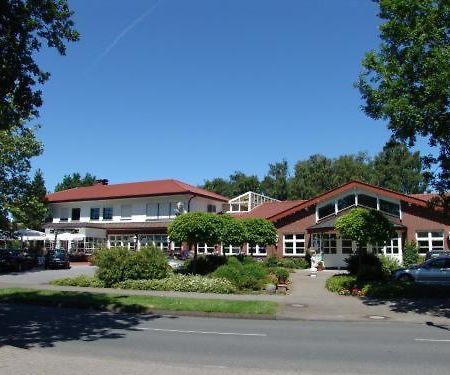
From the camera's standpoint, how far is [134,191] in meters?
54.3

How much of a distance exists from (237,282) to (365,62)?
11.3 metres

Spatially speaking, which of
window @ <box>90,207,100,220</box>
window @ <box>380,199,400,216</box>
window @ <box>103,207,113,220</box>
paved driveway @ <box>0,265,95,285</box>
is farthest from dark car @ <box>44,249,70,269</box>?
window @ <box>380,199,400,216</box>

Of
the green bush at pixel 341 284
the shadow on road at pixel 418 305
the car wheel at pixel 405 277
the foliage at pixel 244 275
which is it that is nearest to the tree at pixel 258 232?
the foliage at pixel 244 275

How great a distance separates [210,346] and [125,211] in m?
44.8

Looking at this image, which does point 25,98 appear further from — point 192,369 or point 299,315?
point 299,315

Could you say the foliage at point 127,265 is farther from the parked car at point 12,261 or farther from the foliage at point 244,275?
the parked car at point 12,261

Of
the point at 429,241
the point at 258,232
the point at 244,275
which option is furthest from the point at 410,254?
the point at 244,275

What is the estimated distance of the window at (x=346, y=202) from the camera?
40562 millimetres

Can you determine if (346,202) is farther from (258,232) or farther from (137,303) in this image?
(137,303)

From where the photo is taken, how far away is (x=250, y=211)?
170 feet

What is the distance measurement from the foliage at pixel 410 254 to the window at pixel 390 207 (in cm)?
298

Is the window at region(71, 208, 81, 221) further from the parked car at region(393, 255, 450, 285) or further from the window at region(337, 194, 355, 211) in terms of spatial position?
the parked car at region(393, 255, 450, 285)

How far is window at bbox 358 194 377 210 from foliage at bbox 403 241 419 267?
165 inches

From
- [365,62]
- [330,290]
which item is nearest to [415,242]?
[330,290]
